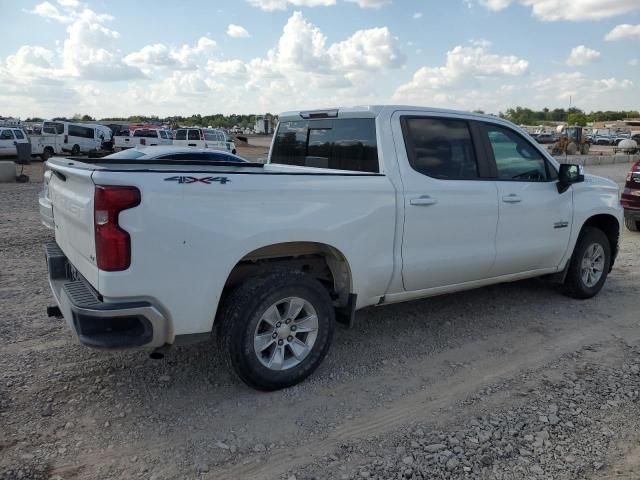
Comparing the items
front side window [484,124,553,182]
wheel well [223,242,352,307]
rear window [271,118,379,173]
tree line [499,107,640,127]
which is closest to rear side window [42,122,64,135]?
rear window [271,118,379,173]

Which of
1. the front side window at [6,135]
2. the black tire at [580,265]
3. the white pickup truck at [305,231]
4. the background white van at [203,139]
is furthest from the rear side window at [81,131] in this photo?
the black tire at [580,265]

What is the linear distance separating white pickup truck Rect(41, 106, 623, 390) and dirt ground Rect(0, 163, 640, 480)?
1.43ft

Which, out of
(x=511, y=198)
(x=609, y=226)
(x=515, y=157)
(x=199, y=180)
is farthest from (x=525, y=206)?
(x=199, y=180)

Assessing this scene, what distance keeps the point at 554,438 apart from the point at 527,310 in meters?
2.48

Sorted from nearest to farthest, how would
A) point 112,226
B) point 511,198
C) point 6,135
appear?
point 112,226 < point 511,198 < point 6,135

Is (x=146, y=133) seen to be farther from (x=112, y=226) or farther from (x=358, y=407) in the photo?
(x=358, y=407)

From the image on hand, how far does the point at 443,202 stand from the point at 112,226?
2.53 m

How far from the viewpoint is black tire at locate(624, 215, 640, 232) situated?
10.1 meters

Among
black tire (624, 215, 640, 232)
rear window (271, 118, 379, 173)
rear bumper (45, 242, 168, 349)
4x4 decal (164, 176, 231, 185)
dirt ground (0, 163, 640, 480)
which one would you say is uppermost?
rear window (271, 118, 379, 173)

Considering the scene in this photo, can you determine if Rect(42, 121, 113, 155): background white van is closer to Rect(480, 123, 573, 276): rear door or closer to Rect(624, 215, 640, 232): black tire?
Rect(624, 215, 640, 232): black tire

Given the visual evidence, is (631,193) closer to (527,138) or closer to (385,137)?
(527,138)

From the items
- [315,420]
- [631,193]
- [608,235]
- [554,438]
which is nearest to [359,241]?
[315,420]

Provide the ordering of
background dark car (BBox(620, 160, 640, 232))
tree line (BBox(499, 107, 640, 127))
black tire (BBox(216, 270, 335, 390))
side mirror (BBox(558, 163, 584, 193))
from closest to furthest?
Answer: black tire (BBox(216, 270, 335, 390)) → side mirror (BBox(558, 163, 584, 193)) → background dark car (BBox(620, 160, 640, 232)) → tree line (BBox(499, 107, 640, 127))

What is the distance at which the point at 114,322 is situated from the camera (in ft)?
10.5
